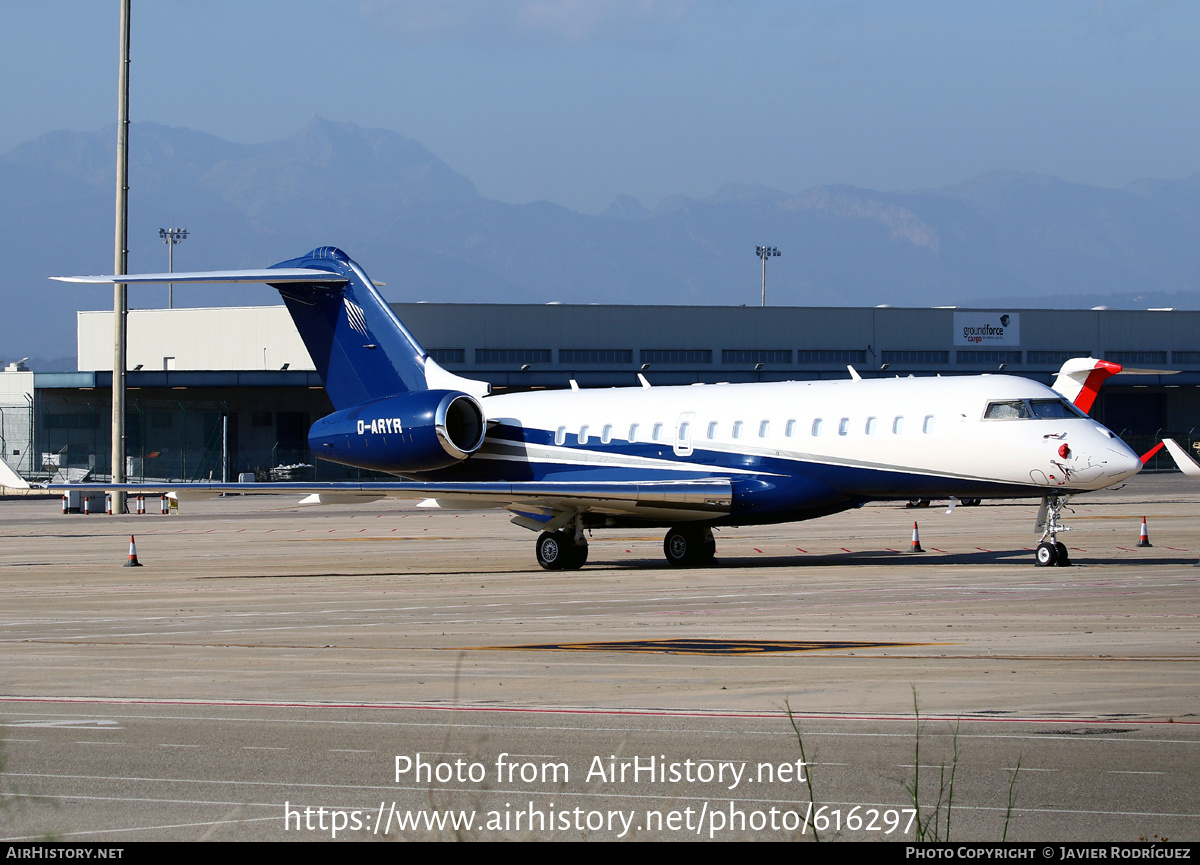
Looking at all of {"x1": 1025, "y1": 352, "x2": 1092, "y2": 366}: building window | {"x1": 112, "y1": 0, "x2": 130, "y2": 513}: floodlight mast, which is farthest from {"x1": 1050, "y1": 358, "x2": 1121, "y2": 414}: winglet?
{"x1": 1025, "y1": 352, "x2": 1092, "y2": 366}: building window

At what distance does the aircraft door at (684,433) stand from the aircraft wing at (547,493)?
3.20 feet

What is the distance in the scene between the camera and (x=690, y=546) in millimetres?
27125

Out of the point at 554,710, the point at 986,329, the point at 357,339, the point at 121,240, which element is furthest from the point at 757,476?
the point at 986,329

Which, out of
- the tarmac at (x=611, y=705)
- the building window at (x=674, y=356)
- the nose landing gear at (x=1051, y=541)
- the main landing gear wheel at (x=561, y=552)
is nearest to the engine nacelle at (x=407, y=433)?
the main landing gear wheel at (x=561, y=552)

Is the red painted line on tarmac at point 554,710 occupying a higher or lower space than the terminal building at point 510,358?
lower

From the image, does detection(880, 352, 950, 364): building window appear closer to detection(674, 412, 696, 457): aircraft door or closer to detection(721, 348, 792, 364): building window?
detection(721, 348, 792, 364): building window

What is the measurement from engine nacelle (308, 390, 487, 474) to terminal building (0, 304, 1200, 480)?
44.3m

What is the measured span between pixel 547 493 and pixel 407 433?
378 cm

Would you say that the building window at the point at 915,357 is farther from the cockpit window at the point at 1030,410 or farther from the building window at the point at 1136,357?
the cockpit window at the point at 1030,410

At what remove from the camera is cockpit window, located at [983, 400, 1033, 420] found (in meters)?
24.1

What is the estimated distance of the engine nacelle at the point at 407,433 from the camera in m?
27.4

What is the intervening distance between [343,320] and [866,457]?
12.1 meters

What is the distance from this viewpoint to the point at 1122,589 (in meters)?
20.2
